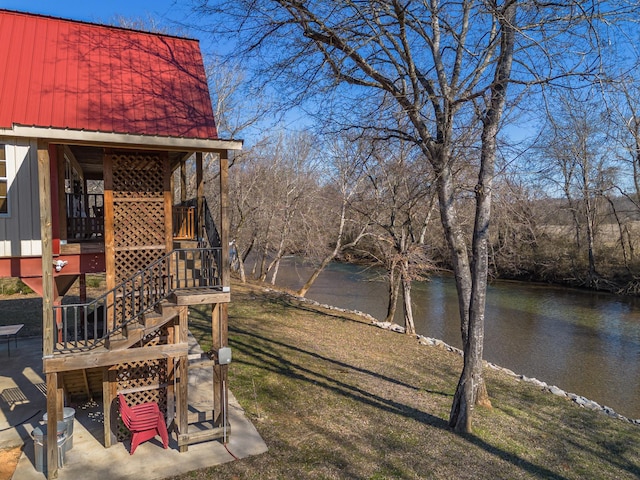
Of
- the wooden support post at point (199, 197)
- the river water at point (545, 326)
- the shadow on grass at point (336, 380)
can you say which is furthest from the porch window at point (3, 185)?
the river water at point (545, 326)

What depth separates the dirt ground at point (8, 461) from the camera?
5.30 meters

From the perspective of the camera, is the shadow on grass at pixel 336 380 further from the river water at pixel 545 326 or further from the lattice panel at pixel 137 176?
the river water at pixel 545 326

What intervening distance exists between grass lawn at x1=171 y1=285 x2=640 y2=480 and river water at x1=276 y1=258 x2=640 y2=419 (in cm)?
302

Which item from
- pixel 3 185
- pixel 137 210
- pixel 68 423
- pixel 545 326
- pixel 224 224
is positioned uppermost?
pixel 3 185

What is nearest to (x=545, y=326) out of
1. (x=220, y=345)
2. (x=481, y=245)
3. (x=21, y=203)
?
(x=481, y=245)

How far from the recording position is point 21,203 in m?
6.31

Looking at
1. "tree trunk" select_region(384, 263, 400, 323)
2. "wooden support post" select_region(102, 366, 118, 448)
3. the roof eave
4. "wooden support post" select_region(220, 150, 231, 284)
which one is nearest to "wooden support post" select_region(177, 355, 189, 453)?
"wooden support post" select_region(102, 366, 118, 448)

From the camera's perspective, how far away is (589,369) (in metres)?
12.9

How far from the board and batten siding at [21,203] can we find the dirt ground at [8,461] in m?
2.77

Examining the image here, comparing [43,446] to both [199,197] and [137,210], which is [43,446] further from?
[199,197]

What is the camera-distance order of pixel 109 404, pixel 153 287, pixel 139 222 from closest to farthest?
pixel 109 404 < pixel 153 287 < pixel 139 222

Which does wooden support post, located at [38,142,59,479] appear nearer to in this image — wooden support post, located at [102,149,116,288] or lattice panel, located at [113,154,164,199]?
wooden support post, located at [102,149,116,288]

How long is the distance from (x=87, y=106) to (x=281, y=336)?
800cm

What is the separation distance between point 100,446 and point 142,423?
87cm
